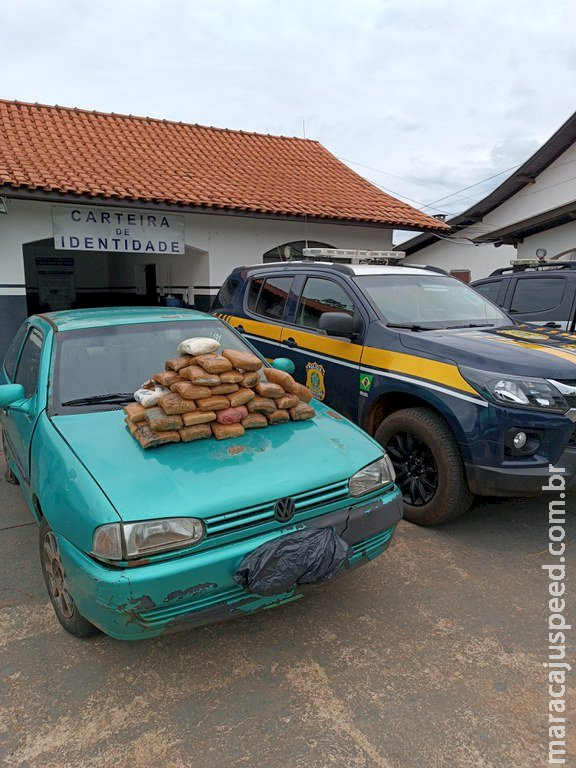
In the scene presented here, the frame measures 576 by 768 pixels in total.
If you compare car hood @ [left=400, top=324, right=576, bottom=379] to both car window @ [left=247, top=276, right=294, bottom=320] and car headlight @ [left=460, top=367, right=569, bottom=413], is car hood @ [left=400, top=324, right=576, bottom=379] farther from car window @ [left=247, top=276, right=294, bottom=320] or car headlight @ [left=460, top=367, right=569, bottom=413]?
car window @ [left=247, top=276, right=294, bottom=320]

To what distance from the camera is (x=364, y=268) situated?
5.18 metres

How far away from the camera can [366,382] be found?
443cm

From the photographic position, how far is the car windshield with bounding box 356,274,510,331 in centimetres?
461

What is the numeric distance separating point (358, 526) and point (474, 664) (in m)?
0.83

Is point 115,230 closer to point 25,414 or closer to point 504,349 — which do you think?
point 25,414

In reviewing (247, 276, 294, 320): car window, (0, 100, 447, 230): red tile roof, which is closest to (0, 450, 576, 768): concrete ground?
(247, 276, 294, 320): car window

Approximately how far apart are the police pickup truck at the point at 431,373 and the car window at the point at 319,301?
11 mm

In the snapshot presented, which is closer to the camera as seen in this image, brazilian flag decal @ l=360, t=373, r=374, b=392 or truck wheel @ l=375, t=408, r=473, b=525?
truck wheel @ l=375, t=408, r=473, b=525

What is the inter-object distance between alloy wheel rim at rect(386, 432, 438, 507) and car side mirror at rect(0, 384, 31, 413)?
8.44ft

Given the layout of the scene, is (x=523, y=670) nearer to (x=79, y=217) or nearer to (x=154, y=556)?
(x=154, y=556)

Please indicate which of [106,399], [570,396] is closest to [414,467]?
[570,396]

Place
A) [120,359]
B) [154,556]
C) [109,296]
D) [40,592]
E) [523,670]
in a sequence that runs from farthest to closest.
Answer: [109,296] → [120,359] → [40,592] → [523,670] → [154,556]

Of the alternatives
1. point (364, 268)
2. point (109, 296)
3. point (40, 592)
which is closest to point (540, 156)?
point (109, 296)

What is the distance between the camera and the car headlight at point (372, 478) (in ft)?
9.19
